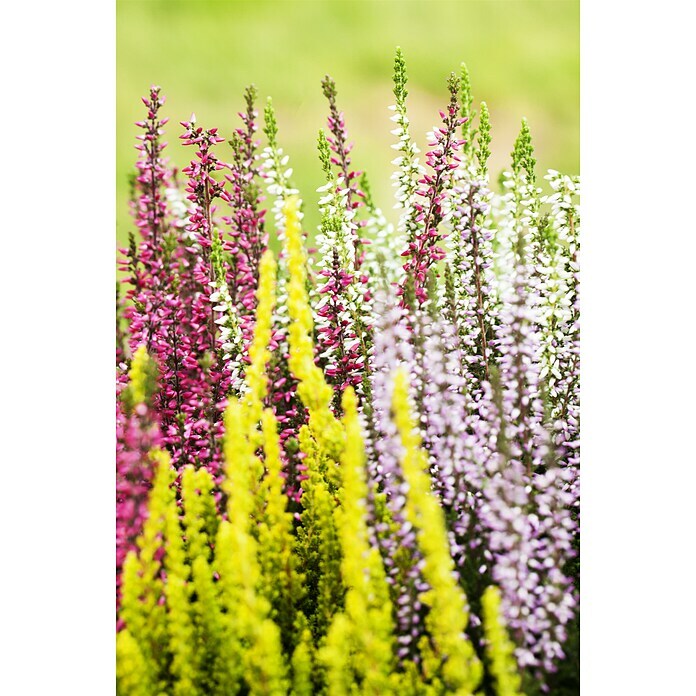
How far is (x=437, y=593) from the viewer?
1.63 metres

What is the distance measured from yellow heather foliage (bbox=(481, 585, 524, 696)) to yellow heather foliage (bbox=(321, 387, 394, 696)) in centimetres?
20

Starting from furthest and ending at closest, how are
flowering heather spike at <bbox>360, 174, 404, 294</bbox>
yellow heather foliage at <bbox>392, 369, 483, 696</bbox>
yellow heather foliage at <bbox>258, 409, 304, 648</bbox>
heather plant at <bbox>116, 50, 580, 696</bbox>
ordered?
flowering heather spike at <bbox>360, 174, 404, 294</bbox> → yellow heather foliage at <bbox>258, 409, 304, 648</bbox> → heather plant at <bbox>116, 50, 580, 696</bbox> → yellow heather foliage at <bbox>392, 369, 483, 696</bbox>

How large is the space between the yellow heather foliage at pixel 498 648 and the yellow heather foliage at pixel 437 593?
0.04 metres

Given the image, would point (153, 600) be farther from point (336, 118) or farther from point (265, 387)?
point (336, 118)

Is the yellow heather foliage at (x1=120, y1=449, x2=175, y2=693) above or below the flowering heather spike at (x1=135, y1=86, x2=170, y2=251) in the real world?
below

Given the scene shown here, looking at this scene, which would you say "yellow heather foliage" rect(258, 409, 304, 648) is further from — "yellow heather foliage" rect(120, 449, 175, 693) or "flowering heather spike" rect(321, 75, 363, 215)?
"flowering heather spike" rect(321, 75, 363, 215)

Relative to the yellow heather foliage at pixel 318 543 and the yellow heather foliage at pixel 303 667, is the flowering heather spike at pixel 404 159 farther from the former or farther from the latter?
the yellow heather foliage at pixel 303 667

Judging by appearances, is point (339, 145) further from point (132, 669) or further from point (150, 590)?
point (132, 669)

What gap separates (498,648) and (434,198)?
1.17 m

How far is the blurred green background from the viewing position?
2.35 metres

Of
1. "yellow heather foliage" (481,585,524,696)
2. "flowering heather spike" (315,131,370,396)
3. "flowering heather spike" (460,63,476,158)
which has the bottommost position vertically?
"yellow heather foliage" (481,585,524,696)

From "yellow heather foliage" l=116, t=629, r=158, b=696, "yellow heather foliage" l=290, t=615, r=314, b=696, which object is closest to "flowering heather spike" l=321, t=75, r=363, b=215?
"yellow heather foliage" l=290, t=615, r=314, b=696

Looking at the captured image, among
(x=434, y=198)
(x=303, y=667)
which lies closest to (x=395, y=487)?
(x=303, y=667)

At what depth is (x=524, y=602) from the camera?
5.94 ft
